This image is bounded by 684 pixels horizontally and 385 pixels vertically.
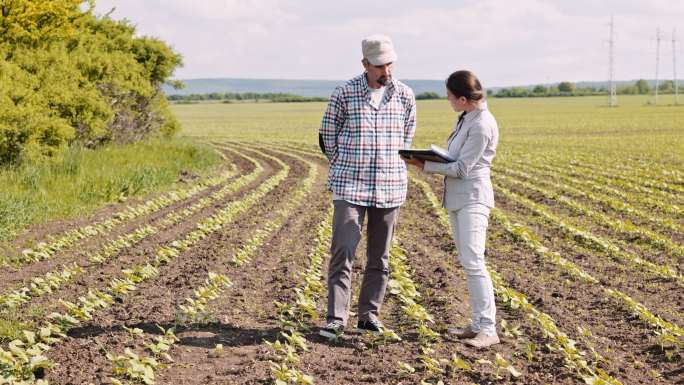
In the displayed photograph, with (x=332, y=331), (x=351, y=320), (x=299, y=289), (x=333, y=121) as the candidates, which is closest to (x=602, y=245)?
(x=299, y=289)

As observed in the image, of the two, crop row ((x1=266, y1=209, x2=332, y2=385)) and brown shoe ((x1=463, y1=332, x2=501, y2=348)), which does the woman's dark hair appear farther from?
crop row ((x1=266, y1=209, x2=332, y2=385))

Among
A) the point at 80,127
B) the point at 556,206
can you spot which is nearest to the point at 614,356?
the point at 556,206

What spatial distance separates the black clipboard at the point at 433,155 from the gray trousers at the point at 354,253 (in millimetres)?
473

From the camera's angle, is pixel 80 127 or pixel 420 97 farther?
pixel 420 97

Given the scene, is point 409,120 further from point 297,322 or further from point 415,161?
point 297,322

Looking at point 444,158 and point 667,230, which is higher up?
point 444,158

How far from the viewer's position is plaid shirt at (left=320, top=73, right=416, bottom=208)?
6.20 meters

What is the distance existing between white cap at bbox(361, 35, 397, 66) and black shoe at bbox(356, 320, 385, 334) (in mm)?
1981

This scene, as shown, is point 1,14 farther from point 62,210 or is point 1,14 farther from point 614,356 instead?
point 614,356

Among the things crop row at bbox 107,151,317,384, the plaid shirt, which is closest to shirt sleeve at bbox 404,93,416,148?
the plaid shirt

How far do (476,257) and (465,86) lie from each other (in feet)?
4.04

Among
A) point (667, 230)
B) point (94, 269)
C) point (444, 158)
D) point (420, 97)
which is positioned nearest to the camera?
point (444, 158)

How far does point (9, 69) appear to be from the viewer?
15031mm

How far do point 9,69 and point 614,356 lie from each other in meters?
12.3
